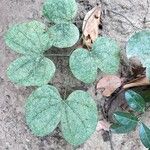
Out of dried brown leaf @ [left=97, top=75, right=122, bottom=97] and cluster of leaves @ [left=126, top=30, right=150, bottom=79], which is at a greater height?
cluster of leaves @ [left=126, top=30, right=150, bottom=79]

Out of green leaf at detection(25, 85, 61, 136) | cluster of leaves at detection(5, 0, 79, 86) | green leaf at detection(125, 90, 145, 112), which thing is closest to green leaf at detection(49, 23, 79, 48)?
cluster of leaves at detection(5, 0, 79, 86)

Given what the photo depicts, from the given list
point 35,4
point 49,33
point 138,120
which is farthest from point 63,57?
point 138,120

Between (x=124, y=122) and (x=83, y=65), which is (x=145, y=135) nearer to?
(x=124, y=122)

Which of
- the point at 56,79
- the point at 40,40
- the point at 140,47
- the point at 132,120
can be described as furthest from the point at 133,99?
the point at 40,40

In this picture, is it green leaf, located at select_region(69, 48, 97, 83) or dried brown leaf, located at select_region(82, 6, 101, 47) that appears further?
dried brown leaf, located at select_region(82, 6, 101, 47)

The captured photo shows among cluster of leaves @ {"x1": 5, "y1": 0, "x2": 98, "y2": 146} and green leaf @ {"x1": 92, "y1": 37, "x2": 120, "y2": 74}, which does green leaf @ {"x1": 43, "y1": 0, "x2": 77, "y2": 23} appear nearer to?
cluster of leaves @ {"x1": 5, "y1": 0, "x2": 98, "y2": 146}

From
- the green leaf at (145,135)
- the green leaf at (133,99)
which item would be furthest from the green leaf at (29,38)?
the green leaf at (145,135)
